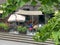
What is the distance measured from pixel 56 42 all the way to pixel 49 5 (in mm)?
227

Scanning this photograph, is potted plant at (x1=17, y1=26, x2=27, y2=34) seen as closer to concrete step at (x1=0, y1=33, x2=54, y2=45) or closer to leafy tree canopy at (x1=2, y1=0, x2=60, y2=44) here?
concrete step at (x1=0, y1=33, x2=54, y2=45)

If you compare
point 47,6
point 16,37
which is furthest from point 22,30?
point 47,6

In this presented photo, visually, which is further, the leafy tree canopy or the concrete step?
the concrete step

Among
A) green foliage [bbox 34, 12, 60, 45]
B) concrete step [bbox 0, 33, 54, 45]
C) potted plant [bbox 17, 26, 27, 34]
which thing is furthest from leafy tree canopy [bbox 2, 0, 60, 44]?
potted plant [bbox 17, 26, 27, 34]

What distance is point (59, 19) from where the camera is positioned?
4.59 ft

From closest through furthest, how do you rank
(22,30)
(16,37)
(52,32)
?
(52,32), (16,37), (22,30)

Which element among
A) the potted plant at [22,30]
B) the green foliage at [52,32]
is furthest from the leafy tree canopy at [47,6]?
the potted plant at [22,30]

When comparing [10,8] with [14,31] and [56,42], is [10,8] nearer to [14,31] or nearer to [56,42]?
[56,42]

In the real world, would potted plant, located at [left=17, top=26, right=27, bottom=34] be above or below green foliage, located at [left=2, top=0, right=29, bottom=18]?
below

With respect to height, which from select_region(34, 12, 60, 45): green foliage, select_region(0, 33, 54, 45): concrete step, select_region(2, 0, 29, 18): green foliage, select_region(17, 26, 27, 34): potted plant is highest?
select_region(2, 0, 29, 18): green foliage

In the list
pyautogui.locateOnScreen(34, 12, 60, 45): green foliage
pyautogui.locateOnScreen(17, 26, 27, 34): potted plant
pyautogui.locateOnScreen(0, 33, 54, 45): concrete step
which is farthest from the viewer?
pyautogui.locateOnScreen(17, 26, 27, 34): potted plant

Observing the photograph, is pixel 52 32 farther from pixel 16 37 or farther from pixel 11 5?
pixel 16 37

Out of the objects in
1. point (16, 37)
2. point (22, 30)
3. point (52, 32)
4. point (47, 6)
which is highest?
point (47, 6)

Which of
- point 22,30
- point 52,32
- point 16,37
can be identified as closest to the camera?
point 52,32
